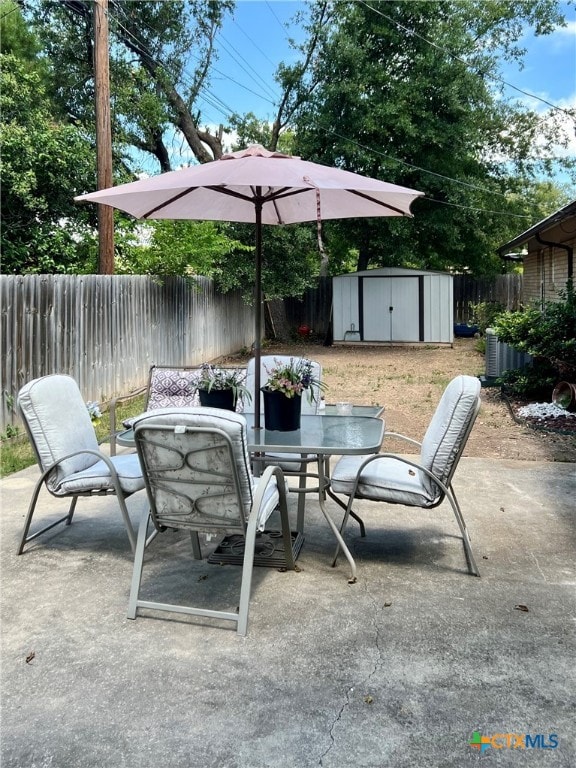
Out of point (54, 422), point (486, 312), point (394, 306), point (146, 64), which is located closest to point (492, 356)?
point (394, 306)

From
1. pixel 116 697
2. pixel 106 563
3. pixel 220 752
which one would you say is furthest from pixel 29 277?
pixel 220 752

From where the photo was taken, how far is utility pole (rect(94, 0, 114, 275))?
8453 millimetres

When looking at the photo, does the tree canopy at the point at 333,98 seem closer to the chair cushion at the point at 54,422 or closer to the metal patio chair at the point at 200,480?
the chair cushion at the point at 54,422

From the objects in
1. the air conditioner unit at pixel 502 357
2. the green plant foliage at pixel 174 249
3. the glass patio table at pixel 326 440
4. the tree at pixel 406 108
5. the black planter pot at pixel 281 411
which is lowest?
the glass patio table at pixel 326 440

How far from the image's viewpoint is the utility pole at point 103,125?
8.45 meters

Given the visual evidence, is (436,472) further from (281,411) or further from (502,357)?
(502,357)

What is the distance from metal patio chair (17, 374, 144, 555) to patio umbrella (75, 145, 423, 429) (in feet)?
2.90

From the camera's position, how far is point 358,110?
16.8m

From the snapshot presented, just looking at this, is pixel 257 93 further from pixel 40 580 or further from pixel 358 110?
pixel 40 580

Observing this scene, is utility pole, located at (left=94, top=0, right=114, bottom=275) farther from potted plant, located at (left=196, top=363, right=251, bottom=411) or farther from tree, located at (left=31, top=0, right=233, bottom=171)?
tree, located at (left=31, top=0, right=233, bottom=171)

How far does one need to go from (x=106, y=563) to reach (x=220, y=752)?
5.47 feet

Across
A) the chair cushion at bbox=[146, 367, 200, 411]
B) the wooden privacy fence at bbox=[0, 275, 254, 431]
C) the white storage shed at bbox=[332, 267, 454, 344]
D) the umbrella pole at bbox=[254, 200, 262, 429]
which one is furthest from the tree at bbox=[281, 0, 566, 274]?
the umbrella pole at bbox=[254, 200, 262, 429]
